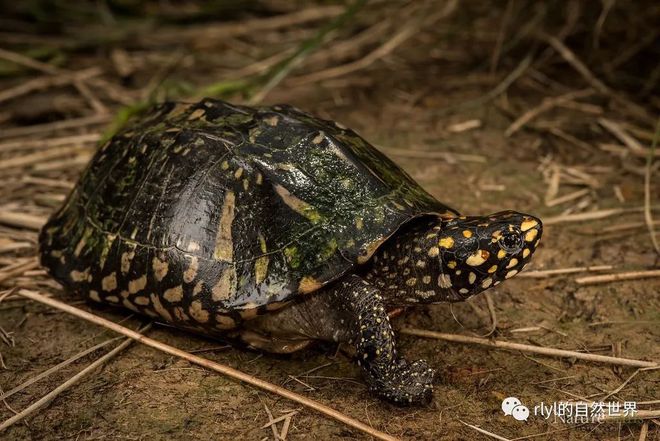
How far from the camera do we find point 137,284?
109 inches

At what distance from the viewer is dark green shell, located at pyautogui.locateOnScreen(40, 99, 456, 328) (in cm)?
255

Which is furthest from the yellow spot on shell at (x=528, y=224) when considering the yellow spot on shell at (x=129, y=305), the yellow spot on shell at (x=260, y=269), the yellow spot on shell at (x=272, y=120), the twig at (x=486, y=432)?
the yellow spot on shell at (x=129, y=305)

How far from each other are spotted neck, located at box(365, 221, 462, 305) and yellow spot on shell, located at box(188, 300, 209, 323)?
0.65m

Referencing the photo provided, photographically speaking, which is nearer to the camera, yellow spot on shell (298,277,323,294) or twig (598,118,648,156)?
yellow spot on shell (298,277,323,294)

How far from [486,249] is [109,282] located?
156 cm

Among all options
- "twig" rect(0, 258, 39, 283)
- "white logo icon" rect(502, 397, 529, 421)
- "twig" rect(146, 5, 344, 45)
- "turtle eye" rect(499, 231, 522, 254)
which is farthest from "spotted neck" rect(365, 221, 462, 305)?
"twig" rect(146, 5, 344, 45)

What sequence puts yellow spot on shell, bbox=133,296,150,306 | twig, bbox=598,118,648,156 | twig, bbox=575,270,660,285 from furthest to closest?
1. twig, bbox=598,118,648,156
2. twig, bbox=575,270,660,285
3. yellow spot on shell, bbox=133,296,150,306

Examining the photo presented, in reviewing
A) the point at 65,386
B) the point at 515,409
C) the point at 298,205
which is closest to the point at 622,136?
the point at 515,409

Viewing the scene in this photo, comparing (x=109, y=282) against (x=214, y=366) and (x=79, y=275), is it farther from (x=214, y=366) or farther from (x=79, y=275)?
(x=214, y=366)

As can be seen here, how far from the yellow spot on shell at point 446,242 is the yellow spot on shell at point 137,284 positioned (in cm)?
119

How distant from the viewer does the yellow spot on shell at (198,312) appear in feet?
8.57

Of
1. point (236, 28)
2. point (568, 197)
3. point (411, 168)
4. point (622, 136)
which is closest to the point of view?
point (568, 197)

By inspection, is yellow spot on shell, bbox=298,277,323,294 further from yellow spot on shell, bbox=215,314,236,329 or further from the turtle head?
the turtle head

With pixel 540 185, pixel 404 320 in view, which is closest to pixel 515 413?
pixel 404 320
